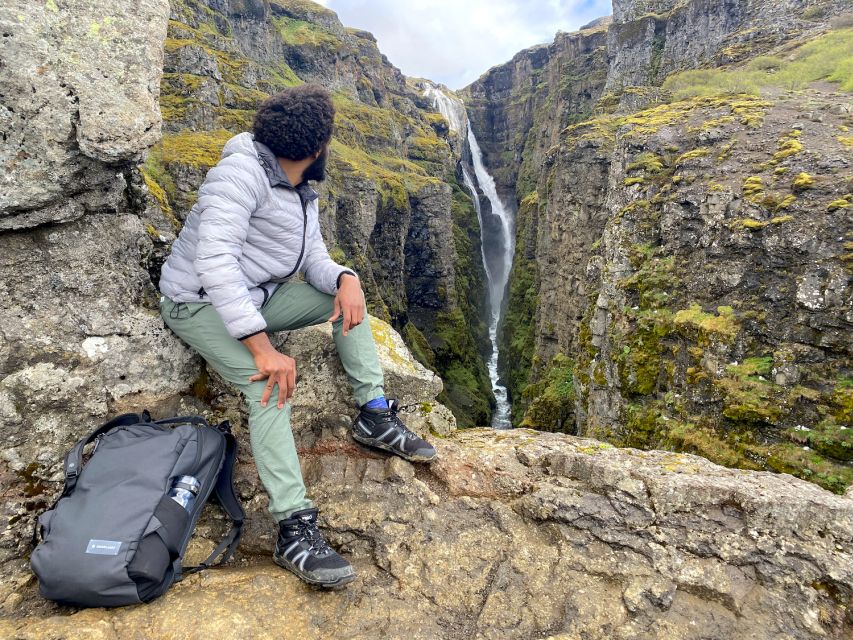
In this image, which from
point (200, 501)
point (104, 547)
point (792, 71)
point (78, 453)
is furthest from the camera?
point (792, 71)

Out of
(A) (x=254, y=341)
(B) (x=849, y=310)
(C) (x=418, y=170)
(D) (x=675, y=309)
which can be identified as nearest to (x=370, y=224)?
(C) (x=418, y=170)

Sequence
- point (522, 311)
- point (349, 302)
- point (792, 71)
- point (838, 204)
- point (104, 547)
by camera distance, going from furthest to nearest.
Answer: point (522, 311), point (792, 71), point (838, 204), point (349, 302), point (104, 547)

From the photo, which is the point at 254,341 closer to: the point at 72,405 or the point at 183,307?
the point at 183,307

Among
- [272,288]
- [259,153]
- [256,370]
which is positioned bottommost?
[256,370]

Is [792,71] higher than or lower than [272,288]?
higher

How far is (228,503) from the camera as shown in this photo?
3.62 meters

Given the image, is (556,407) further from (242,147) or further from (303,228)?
(242,147)

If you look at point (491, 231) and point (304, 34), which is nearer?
point (304, 34)

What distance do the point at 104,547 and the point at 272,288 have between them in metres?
2.17

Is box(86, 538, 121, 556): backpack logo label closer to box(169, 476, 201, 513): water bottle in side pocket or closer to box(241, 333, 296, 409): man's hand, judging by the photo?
box(169, 476, 201, 513): water bottle in side pocket

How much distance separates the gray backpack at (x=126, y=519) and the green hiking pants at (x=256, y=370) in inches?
18.5

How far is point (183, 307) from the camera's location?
3789 mm

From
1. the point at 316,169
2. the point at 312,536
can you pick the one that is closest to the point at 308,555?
the point at 312,536

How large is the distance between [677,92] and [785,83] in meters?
4.92
